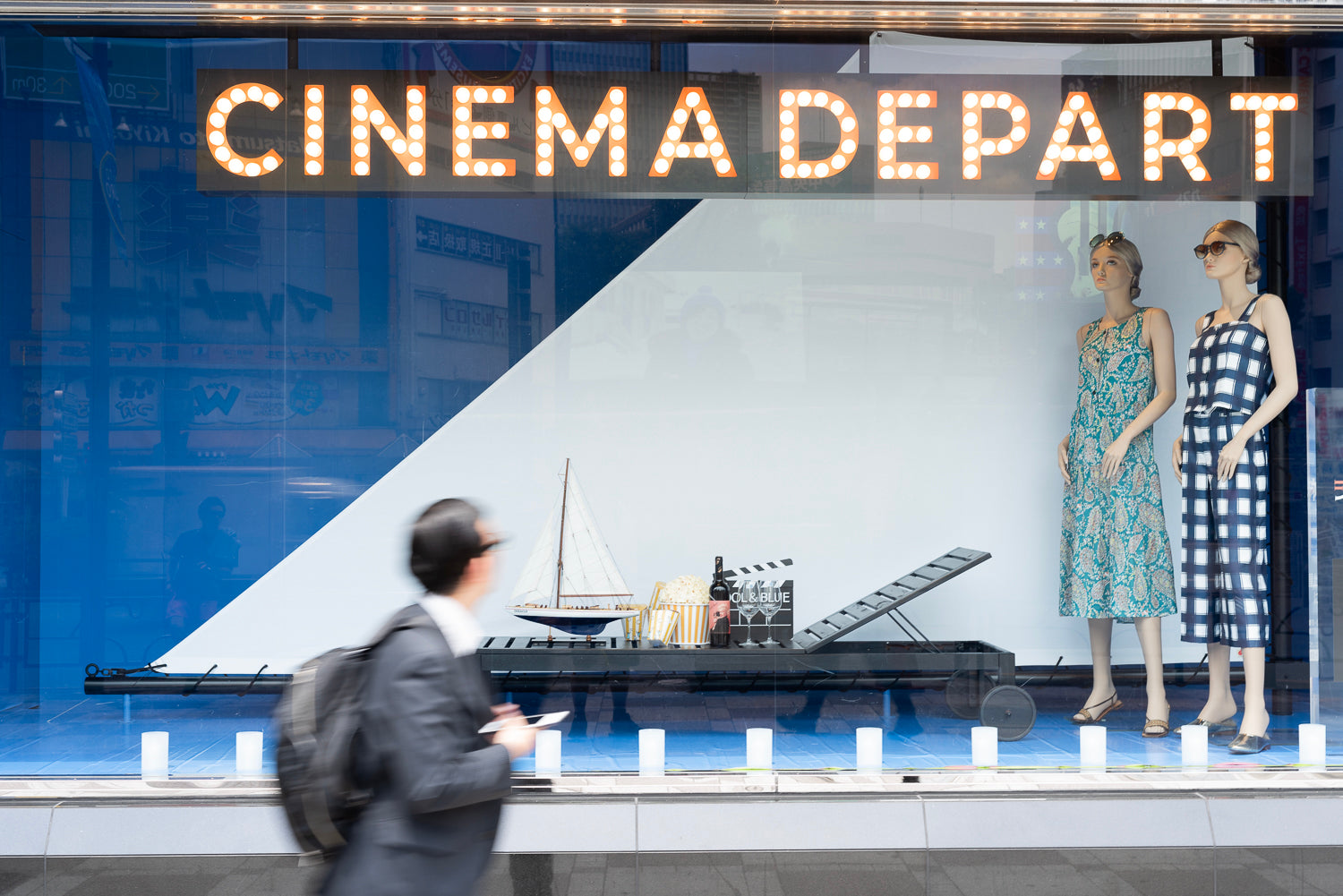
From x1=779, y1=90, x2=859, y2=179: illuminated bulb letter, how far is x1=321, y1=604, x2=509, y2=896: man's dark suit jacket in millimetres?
2373

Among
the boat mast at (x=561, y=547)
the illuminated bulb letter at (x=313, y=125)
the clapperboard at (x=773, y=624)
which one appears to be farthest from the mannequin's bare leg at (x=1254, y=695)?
the illuminated bulb letter at (x=313, y=125)

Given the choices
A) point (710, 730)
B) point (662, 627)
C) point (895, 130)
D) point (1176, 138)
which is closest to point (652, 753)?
point (710, 730)

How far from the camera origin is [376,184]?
139 inches

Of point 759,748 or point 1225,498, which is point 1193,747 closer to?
point 1225,498

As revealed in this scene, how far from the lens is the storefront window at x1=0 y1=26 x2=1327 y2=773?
13.4 feet

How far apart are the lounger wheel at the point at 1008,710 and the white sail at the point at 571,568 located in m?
1.49

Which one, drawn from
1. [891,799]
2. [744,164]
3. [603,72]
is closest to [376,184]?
[603,72]

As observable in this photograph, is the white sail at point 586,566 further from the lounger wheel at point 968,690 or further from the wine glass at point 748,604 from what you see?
the lounger wheel at point 968,690

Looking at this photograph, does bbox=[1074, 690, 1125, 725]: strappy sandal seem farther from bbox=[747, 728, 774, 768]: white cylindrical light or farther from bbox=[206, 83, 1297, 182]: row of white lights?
bbox=[206, 83, 1297, 182]: row of white lights

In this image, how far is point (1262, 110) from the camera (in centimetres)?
350

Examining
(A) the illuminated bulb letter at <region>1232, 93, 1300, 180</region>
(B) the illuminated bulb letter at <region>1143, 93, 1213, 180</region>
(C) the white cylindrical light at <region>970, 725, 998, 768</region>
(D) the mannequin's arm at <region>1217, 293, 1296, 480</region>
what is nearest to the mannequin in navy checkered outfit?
(D) the mannequin's arm at <region>1217, 293, 1296, 480</region>

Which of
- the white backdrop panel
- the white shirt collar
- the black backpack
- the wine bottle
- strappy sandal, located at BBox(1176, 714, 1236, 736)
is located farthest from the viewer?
the white backdrop panel

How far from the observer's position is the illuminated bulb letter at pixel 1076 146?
11.5ft

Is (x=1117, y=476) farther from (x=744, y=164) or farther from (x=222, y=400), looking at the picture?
(x=222, y=400)
